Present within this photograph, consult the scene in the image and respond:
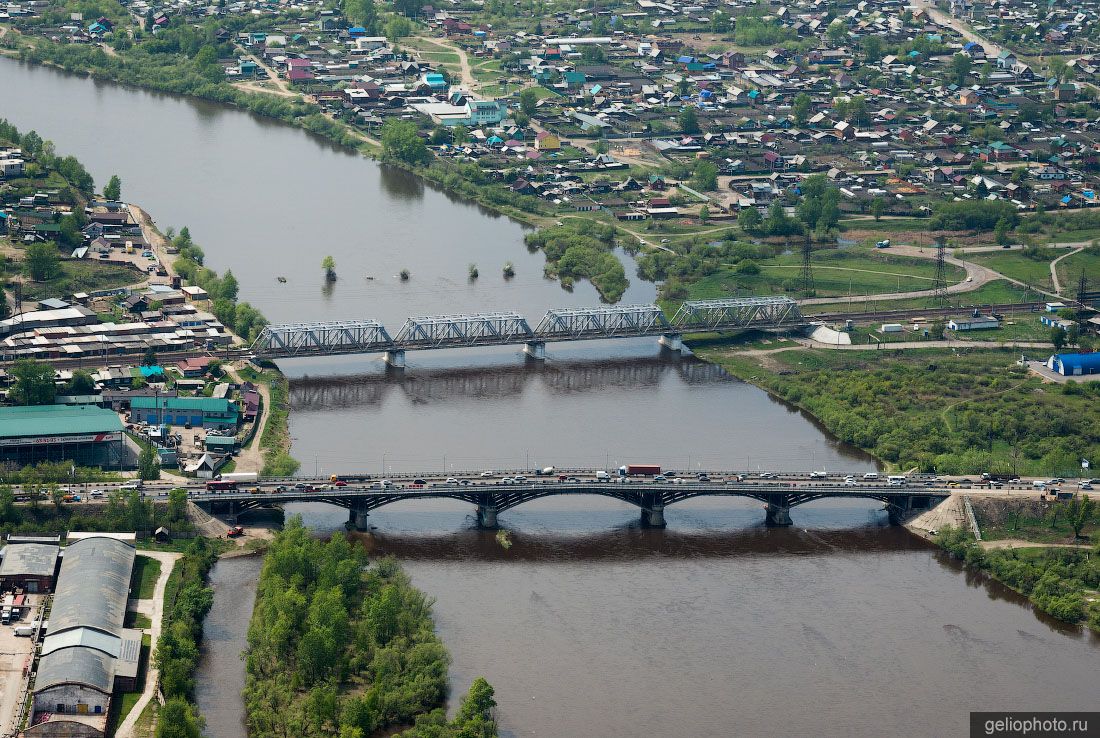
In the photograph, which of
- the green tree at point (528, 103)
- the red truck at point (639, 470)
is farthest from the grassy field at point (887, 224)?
the red truck at point (639, 470)

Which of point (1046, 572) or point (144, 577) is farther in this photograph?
point (1046, 572)

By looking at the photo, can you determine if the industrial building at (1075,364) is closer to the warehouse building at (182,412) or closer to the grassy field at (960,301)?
the grassy field at (960,301)

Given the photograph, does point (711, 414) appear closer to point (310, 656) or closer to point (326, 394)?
point (326, 394)

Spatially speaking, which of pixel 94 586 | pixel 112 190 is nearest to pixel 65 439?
pixel 94 586

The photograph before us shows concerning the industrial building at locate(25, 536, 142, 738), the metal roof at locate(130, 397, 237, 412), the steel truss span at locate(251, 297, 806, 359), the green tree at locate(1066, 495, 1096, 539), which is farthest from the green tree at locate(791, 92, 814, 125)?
the industrial building at locate(25, 536, 142, 738)

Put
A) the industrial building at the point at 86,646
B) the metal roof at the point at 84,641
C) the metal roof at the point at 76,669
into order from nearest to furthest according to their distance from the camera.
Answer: the industrial building at the point at 86,646, the metal roof at the point at 76,669, the metal roof at the point at 84,641

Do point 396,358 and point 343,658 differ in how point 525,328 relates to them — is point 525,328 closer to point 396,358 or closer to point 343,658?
point 396,358
